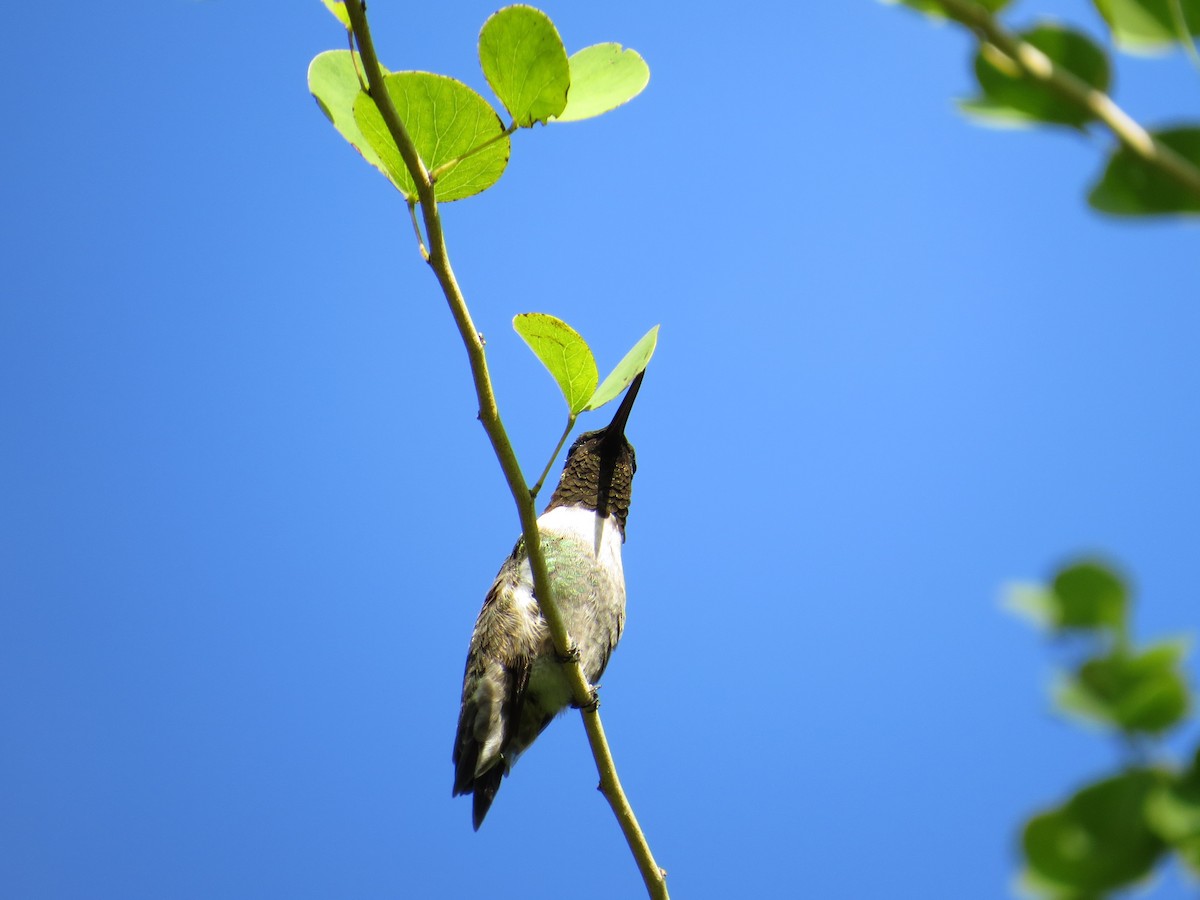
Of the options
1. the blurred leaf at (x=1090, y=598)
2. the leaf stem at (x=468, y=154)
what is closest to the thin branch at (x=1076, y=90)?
the blurred leaf at (x=1090, y=598)

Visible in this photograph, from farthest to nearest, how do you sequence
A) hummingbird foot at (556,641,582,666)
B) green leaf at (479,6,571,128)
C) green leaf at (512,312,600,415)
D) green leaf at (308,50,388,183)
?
hummingbird foot at (556,641,582,666), green leaf at (512,312,600,415), green leaf at (308,50,388,183), green leaf at (479,6,571,128)

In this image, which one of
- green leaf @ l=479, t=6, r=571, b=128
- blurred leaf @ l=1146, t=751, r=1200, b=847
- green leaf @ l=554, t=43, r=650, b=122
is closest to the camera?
blurred leaf @ l=1146, t=751, r=1200, b=847

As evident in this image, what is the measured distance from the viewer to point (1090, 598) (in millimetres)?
344

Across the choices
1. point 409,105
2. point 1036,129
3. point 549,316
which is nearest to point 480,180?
point 409,105

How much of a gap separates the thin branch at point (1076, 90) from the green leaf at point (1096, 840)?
221 mm

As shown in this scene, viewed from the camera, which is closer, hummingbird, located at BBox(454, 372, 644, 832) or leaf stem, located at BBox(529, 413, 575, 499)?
leaf stem, located at BBox(529, 413, 575, 499)

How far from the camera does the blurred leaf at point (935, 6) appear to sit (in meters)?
0.44

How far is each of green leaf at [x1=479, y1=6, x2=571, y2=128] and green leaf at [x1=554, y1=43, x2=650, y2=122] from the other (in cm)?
4

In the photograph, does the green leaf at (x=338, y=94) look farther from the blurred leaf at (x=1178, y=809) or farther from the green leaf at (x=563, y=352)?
the blurred leaf at (x=1178, y=809)

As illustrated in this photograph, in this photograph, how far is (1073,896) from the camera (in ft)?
1.20

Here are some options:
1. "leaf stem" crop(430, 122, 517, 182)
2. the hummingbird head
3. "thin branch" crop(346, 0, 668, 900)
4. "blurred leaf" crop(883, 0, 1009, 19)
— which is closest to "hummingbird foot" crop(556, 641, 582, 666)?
"thin branch" crop(346, 0, 668, 900)

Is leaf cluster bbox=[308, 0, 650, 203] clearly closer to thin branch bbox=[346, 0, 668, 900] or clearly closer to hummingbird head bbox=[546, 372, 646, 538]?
thin branch bbox=[346, 0, 668, 900]

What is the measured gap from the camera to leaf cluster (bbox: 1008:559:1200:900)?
34 centimetres

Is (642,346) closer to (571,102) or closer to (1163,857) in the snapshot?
(571,102)
